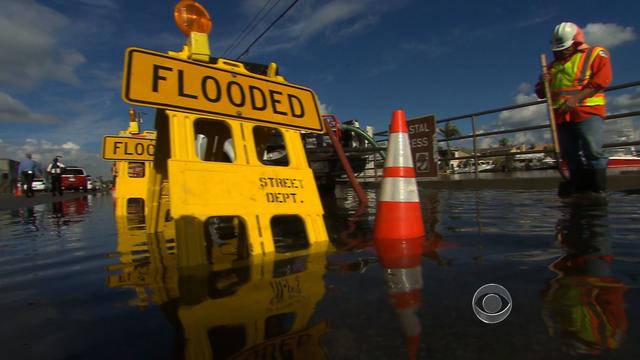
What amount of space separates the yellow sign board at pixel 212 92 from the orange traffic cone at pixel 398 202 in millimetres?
620

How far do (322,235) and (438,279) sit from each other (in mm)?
1146

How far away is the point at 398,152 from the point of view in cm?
323

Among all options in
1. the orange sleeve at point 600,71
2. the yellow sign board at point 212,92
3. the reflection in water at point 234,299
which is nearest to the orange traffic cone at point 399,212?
the reflection in water at point 234,299

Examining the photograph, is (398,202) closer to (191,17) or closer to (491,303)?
(491,303)

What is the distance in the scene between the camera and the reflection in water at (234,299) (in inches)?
52.3

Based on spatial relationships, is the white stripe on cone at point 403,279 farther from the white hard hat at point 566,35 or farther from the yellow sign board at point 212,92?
the white hard hat at point 566,35

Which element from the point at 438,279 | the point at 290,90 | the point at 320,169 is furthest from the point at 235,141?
the point at 320,169

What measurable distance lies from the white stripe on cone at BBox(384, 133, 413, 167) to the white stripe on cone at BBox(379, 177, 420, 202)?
0.13m

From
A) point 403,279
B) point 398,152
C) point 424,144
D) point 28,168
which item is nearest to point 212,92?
point 398,152

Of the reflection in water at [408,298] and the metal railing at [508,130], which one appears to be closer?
the reflection in water at [408,298]

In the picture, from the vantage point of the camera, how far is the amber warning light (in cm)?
304

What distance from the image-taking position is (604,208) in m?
4.14

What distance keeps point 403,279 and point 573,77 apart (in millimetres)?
3964

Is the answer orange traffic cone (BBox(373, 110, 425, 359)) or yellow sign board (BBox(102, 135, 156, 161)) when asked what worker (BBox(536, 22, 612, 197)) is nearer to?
orange traffic cone (BBox(373, 110, 425, 359))
